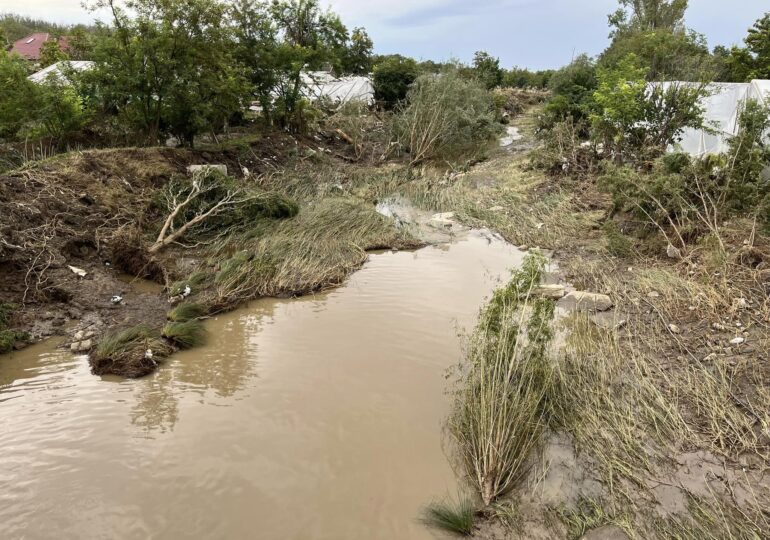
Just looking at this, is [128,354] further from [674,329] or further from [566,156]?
[566,156]

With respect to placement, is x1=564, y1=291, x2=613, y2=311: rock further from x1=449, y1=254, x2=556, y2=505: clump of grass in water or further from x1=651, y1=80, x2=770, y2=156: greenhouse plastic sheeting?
x1=651, y1=80, x2=770, y2=156: greenhouse plastic sheeting

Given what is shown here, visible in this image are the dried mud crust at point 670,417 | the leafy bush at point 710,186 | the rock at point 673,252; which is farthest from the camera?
the leafy bush at point 710,186

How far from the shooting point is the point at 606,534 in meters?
3.38

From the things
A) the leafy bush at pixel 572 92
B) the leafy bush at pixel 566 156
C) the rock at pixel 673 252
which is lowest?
Answer: the rock at pixel 673 252

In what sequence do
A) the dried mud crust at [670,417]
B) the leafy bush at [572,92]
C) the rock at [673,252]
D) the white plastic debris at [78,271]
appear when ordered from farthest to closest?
the leafy bush at [572,92], the rock at [673,252], the white plastic debris at [78,271], the dried mud crust at [670,417]

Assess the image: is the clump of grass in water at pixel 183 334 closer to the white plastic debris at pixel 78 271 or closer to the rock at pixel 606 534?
the white plastic debris at pixel 78 271

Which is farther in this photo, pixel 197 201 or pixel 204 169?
pixel 204 169

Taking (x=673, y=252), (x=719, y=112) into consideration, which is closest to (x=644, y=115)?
(x=719, y=112)

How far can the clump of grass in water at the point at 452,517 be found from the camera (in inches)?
137

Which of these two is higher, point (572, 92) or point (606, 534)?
point (572, 92)

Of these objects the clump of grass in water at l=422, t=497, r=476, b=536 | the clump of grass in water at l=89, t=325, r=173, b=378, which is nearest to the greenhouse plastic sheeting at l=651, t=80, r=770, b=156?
the clump of grass in water at l=422, t=497, r=476, b=536

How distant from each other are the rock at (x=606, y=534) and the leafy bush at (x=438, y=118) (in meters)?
15.5

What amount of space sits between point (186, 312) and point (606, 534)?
18.1ft

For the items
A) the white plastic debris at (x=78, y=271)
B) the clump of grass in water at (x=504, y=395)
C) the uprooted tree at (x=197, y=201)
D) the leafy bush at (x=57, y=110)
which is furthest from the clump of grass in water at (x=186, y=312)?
the leafy bush at (x=57, y=110)
